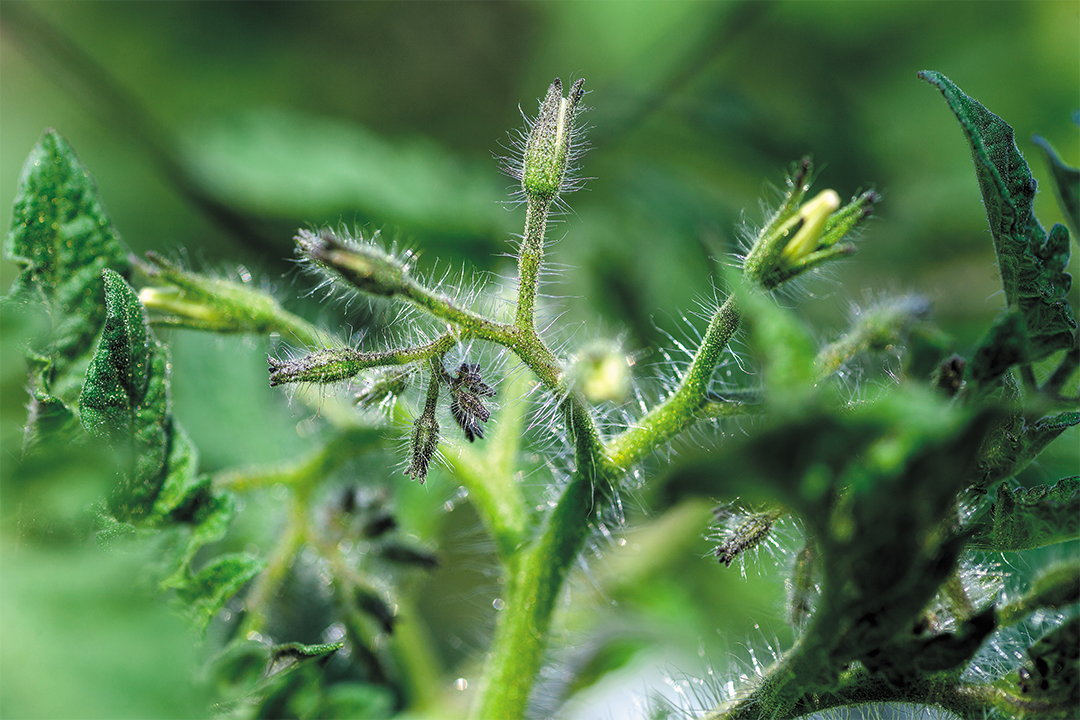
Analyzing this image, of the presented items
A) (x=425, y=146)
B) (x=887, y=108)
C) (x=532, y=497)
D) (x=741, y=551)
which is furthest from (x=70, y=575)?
(x=887, y=108)

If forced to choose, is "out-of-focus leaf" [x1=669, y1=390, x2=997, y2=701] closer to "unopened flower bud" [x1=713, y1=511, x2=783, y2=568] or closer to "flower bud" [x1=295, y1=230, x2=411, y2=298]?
"unopened flower bud" [x1=713, y1=511, x2=783, y2=568]

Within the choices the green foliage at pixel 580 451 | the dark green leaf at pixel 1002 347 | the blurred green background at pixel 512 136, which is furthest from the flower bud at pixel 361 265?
the blurred green background at pixel 512 136

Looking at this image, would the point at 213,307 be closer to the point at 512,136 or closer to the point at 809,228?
the point at 512,136

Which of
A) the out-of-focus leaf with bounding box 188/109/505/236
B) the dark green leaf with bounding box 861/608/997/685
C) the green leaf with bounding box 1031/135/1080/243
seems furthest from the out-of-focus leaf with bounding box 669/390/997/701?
the out-of-focus leaf with bounding box 188/109/505/236

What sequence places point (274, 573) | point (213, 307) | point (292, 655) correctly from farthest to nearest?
1. point (274, 573)
2. point (213, 307)
3. point (292, 655)

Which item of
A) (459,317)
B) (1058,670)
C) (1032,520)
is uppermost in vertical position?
(459,317)

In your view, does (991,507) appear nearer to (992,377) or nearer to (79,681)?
(992,377)

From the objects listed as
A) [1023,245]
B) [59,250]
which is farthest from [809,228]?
[59,250]
